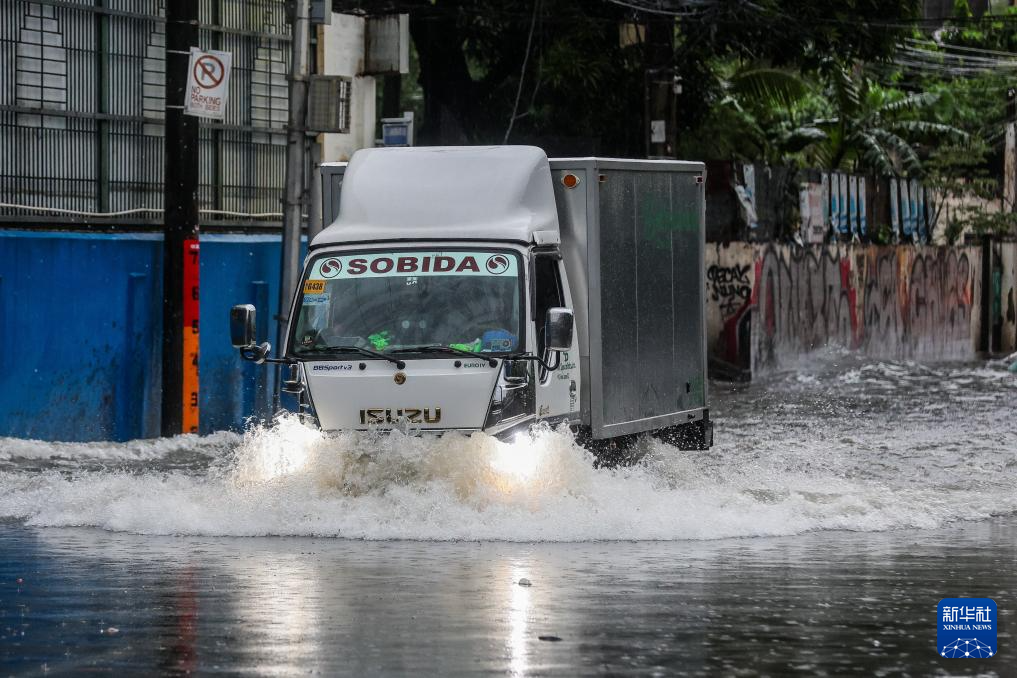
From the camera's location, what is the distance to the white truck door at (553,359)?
40.4 ft

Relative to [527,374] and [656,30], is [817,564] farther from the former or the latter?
[656,30]

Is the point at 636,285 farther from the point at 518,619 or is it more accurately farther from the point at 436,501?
the point at 518,619

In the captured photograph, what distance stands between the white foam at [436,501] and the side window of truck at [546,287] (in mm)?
979

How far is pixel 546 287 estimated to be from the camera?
12773 millimetres

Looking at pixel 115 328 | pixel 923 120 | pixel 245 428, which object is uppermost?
pixel 923 120

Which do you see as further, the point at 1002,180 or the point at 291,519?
the point at 1002,180

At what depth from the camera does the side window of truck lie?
1261 cm

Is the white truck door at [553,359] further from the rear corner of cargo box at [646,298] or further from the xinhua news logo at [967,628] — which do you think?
the xinhua news logo at [967,628]

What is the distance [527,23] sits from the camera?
1128 inches

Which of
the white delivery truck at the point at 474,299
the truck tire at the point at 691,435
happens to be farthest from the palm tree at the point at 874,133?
the white delivery truck at the point at 474,299

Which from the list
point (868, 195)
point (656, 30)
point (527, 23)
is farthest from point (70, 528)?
point (868, 195)

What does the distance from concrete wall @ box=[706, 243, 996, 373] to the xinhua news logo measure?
62.0 feet

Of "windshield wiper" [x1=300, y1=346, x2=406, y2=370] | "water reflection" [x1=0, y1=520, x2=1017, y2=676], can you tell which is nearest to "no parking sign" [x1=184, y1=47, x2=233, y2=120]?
"windshield wiper" [x1=300, y1=346, x2=406, y2=370]

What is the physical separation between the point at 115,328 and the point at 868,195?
66.2 feet
